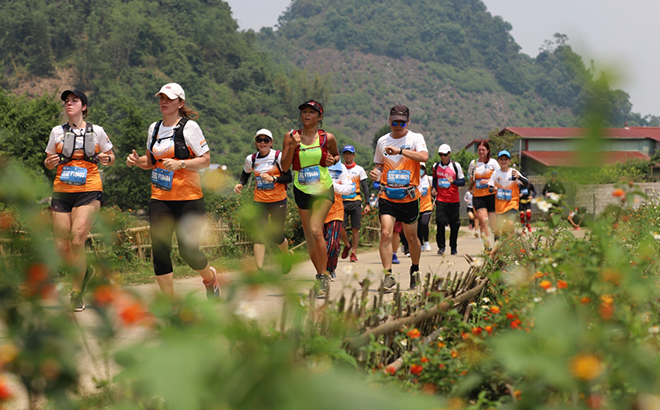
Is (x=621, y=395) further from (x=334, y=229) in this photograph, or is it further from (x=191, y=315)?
(x=334, y=229)

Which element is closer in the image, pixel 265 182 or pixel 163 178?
pixel 163 178

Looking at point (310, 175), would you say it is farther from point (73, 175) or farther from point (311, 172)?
point (73, 175)

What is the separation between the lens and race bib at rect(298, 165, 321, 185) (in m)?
6.86

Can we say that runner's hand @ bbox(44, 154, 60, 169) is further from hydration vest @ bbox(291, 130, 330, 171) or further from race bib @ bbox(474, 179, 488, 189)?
race bib @ bbox(474, 179, 488, 189)

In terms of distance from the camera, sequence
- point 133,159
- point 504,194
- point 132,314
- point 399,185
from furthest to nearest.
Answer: point 504,194 < point 399,185 < point 133,159 < point 132,314

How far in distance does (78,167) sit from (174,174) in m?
1.39

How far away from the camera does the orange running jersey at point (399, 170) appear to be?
7.16m

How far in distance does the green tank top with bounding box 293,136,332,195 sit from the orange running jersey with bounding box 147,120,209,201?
142 centimetres

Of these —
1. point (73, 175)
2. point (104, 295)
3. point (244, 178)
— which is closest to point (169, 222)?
point (73, 175)

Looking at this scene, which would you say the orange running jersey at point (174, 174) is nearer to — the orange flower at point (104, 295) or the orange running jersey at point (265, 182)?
the orange running jersey at point (265, 182)

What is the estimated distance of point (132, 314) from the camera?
112 cm

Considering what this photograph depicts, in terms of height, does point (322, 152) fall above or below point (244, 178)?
above

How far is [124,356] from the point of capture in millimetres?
1119

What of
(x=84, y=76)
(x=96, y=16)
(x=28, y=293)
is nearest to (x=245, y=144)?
(x=84, y=76)
